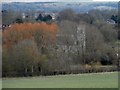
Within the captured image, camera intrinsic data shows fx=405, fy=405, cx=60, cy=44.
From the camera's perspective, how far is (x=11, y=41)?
28.2 m

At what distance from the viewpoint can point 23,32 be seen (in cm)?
3042

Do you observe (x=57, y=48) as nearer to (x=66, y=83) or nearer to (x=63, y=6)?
(x=66, y=83)

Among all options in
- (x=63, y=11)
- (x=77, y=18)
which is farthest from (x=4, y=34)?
(x=63, y=11)

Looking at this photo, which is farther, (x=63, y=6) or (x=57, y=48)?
(x=63, y=6)

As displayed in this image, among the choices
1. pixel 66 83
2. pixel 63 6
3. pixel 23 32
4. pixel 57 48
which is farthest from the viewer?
pixel 63 6

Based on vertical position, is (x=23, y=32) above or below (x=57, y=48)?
above

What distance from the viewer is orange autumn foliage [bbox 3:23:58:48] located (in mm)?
28306

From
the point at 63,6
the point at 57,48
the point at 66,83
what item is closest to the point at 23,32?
the point at 57,48

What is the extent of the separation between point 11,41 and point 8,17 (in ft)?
28.8

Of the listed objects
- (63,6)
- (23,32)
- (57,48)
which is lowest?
(57,48)

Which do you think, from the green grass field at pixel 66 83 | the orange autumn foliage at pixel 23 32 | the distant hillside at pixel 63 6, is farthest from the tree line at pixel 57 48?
the distant hillside at pixel 63 6

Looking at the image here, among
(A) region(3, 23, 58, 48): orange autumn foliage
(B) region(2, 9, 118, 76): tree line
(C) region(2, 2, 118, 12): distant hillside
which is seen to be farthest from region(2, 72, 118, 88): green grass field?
(C) region(2, 2, 118, 12): distant hillside

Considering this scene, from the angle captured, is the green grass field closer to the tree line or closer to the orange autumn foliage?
the tree line

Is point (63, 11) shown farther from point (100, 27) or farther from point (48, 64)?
point (48, 64)
